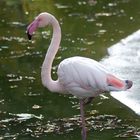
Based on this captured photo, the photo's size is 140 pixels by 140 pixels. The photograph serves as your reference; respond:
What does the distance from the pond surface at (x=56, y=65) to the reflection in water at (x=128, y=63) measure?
0.15m

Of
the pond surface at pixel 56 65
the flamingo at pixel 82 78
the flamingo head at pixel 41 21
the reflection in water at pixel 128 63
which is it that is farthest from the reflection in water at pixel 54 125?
the flamingo head at pixel 41 21

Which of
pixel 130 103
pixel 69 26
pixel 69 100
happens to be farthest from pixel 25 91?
pixel 69 26

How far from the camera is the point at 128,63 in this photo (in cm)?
1115

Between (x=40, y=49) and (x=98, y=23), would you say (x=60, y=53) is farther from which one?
(x=98, y=23)

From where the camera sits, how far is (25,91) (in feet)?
31.6

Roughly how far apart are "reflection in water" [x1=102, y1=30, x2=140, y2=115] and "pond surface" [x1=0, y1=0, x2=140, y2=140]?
0.15 meters

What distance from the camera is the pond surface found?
7762 millimetres

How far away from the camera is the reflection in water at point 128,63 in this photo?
897cm

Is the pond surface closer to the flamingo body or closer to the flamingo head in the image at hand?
the flamingo body

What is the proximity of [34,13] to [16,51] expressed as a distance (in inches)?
196

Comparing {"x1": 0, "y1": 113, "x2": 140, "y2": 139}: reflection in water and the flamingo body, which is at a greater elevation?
the flamingo body

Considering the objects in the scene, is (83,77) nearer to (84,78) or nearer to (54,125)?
(84,78)

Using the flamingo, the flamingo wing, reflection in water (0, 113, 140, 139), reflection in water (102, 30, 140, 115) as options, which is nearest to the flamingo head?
the flamingo

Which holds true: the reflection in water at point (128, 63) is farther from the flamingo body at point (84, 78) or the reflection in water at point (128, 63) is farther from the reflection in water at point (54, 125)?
the flamingo body at point (84, 78)
